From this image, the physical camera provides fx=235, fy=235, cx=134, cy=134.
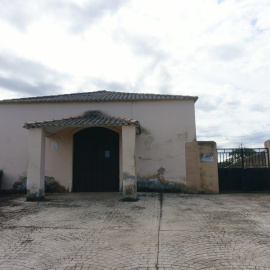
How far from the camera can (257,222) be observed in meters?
5.05

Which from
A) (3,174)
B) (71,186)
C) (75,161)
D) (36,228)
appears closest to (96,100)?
(75,161)

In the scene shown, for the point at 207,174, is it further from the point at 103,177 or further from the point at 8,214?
the point at 8,214

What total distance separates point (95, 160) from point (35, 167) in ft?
8.75

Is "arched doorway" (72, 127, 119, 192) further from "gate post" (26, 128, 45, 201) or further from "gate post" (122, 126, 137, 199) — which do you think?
"gate post" (122, 126, 137, 199)

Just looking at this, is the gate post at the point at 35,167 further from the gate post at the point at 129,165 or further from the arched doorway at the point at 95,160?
the gate post at the point at 129,165

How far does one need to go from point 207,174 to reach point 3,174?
8555 mm

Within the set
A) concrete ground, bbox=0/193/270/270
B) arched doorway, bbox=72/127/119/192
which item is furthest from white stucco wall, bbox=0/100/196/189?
concrete ground, bbox=0/193/270/270

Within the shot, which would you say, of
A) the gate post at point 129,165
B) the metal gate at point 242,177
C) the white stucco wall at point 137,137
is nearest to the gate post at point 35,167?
the white stucco wall at point 137,137

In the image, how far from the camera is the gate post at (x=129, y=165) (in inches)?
296

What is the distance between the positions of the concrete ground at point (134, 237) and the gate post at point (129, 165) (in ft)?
2.67

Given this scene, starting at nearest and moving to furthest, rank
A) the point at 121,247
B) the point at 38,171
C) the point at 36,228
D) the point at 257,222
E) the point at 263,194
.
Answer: the point at 121,247 < the point at 36,228 < the point at 257,222 < the point at 38,171 < the point at 263,194

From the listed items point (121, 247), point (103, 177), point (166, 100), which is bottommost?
point (121, 247)

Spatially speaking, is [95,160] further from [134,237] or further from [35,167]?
[134,237]

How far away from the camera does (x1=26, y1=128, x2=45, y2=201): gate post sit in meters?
7.75
